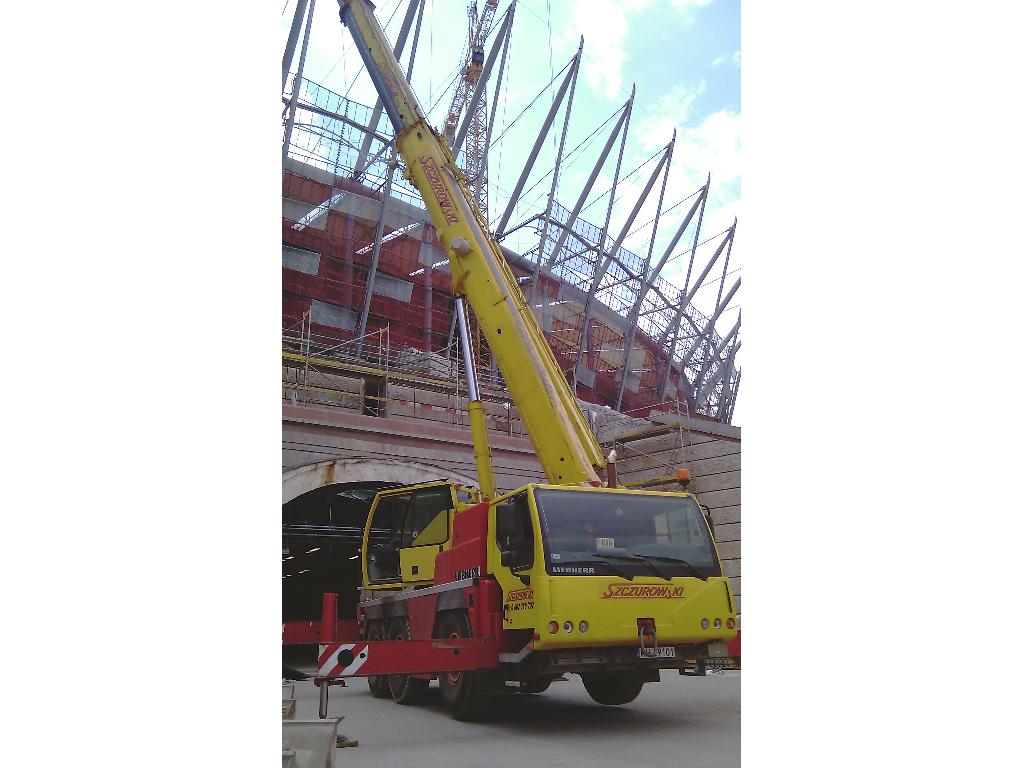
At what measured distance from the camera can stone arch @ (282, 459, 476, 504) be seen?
13.1m

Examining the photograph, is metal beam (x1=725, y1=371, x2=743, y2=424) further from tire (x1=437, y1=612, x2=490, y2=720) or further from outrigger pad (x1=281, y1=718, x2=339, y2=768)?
outrigger pad (x1=281, y1=718, x2=339, y2=768)

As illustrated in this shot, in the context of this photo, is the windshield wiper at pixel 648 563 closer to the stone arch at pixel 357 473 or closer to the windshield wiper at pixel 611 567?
the windshield wiper at pixel 611 567

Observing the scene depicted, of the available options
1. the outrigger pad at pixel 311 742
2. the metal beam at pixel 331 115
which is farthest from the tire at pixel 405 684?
the metal beam at pixel 331 115

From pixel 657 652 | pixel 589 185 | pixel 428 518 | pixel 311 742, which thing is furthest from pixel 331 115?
pixel 311 742

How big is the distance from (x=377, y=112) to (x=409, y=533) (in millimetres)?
19823

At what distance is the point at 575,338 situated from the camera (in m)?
36.6

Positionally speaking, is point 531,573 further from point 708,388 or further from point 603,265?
point 708,388

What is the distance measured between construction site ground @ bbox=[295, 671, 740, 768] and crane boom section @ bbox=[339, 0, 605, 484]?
6.89 ft

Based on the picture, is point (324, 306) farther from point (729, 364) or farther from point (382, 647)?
point (382, 647)

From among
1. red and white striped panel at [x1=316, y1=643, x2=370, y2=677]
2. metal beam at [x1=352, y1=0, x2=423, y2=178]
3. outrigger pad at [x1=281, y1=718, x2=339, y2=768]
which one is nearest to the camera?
outrigger pad at [x1=281, y1=718, x2=339, y2=768]

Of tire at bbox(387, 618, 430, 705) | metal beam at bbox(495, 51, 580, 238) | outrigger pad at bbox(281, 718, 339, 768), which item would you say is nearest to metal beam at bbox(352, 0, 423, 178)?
metal beam at bbox(495, 51, 580, 238)

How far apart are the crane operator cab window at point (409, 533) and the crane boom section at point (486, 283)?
58.4 inches

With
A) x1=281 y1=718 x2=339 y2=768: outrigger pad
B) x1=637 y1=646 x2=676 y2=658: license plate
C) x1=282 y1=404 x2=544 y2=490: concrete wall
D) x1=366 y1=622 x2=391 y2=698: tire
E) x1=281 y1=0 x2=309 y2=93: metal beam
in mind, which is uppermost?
x1=281 y1=0 x2=309 y2=93: metal beam
